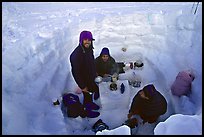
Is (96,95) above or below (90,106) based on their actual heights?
above

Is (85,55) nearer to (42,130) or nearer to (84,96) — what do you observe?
(84,96)

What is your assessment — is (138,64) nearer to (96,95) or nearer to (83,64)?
(96,95)

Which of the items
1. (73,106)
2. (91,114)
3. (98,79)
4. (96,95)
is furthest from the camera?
(98,79)

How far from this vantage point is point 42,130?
171 inches

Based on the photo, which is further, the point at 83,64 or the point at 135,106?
the point at 135,106

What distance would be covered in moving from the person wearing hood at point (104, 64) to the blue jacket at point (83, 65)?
0.77 meters

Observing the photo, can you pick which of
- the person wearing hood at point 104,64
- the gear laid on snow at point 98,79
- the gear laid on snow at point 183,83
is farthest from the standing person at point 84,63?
the gear laid on snow at point 183,83

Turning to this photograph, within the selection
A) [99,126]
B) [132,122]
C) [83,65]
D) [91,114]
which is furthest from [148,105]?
[83,65]

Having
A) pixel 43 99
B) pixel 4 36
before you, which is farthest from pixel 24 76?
pixel 4 36

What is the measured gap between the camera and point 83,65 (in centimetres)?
452

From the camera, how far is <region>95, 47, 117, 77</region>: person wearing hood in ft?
17.8

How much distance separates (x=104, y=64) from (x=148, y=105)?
1322 mm

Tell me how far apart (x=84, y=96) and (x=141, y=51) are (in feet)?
6.85

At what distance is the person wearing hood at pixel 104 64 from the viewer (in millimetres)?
5418
